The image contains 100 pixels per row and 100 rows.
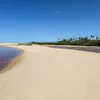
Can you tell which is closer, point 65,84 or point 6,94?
point 6,94

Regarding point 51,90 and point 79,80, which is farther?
point 79,80

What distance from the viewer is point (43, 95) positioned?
19.8ft

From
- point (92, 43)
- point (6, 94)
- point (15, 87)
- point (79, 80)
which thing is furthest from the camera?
point (92, 43)

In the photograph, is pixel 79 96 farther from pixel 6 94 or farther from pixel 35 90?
pixel 6 94

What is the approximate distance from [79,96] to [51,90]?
124 centimetres

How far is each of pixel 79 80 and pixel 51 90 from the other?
2041mm

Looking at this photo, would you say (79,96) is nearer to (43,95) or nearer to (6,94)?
(43,95)

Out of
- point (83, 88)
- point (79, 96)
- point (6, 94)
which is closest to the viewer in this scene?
point (79, 96)

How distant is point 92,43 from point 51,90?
101438 mm

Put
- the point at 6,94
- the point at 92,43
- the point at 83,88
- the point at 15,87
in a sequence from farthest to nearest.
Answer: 1. the point at 92,43
2. the point at 15,87
3. the point at 83,88
4. the point at 6,94

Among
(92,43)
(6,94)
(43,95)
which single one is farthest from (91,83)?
(92,43)

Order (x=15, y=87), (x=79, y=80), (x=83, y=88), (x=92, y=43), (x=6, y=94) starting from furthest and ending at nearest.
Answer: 1. (x=92, y=43)
2. (x=79, y=80)
3. (x=15, y=87)
4. (x=83, y=88)
5. (x=6, y=94)

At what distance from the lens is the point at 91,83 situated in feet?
24.5

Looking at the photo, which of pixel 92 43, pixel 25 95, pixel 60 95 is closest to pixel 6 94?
pixel 25 95
